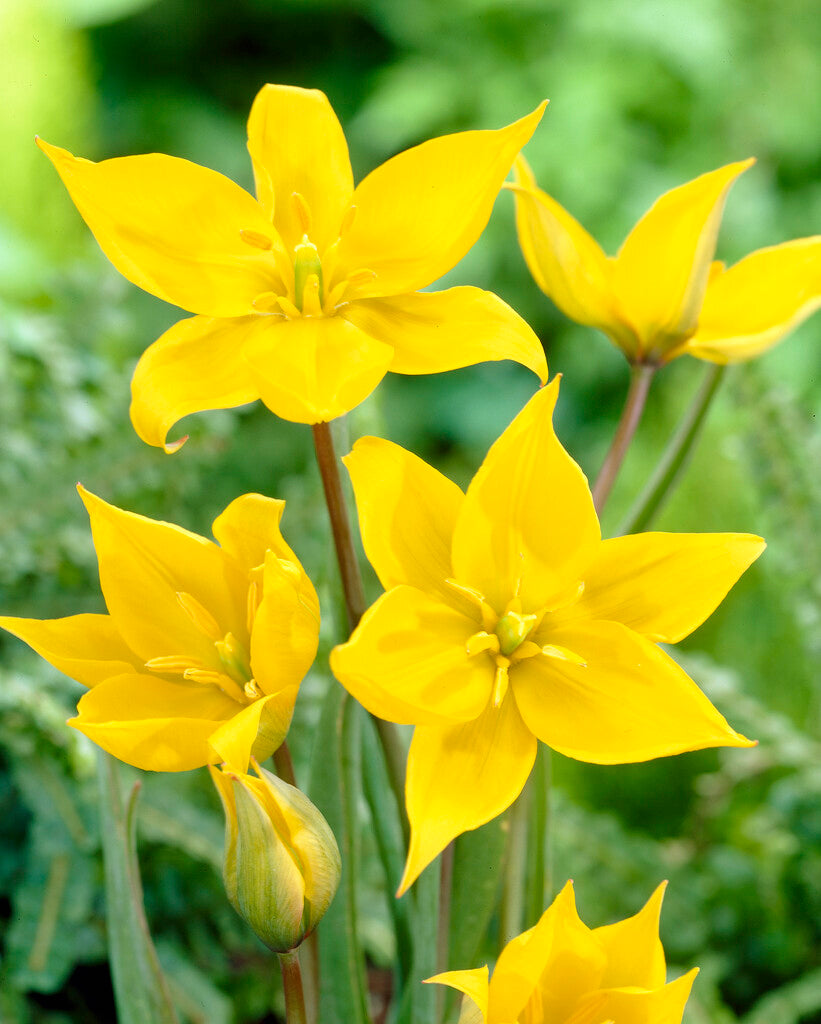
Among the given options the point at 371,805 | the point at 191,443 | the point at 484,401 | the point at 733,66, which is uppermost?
the point at 733,66

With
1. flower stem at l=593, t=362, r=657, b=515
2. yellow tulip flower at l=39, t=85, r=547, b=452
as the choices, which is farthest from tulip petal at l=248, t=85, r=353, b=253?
flower stem at l=593, t=362, r=657, b=515

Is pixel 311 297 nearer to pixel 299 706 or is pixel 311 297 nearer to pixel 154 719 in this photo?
pixel 154 719

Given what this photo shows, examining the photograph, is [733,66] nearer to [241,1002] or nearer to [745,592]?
[745,592]

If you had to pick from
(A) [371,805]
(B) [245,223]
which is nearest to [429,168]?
(B) [245,223]

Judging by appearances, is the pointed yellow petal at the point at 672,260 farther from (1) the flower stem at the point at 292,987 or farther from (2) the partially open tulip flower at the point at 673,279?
(1) the flower stem at the point at 292,987

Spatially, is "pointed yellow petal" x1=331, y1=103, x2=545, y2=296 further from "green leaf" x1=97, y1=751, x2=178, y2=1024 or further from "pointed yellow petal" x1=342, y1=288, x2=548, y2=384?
"green leaf" x1=97, y1=751, x2=178, y2=1024

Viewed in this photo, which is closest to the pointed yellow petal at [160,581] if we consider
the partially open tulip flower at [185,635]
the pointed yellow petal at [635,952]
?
the partially open tulip flower at [185,635]
